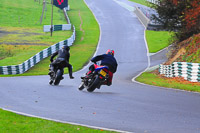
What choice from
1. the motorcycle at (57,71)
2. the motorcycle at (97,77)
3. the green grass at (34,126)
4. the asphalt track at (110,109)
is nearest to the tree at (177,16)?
the motorcycle at (57,71)

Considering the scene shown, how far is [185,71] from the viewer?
2244 centimetres

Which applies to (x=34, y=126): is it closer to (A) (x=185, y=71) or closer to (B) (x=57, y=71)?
(B) (x=57, y=71)

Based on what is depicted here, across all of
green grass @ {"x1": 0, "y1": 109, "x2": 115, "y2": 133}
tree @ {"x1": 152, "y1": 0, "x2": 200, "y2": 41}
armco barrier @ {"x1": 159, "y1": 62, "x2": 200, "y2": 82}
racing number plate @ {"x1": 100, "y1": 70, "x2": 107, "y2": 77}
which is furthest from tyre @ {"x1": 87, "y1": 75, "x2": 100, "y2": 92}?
tree @ {"x1": 152, "y1": 0, "x2": 200, "y2": 41}

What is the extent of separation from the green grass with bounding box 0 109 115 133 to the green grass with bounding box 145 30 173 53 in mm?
36599

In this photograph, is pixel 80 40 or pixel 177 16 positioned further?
pixel 80 40

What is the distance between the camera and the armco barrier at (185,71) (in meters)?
21.0

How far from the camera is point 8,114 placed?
31.2 feet

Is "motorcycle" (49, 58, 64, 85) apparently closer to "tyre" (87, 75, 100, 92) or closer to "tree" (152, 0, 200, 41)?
"tyre" (87, 75, 100, 92)

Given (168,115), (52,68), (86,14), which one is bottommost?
(86,14)

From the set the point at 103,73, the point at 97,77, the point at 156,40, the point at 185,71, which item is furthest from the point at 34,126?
the point at 156,40

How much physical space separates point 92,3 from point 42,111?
78.6 meters

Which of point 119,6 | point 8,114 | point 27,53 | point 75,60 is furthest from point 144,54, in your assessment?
point 119,6

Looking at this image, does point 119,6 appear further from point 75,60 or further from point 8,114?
point 8,114

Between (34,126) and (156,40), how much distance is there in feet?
147
